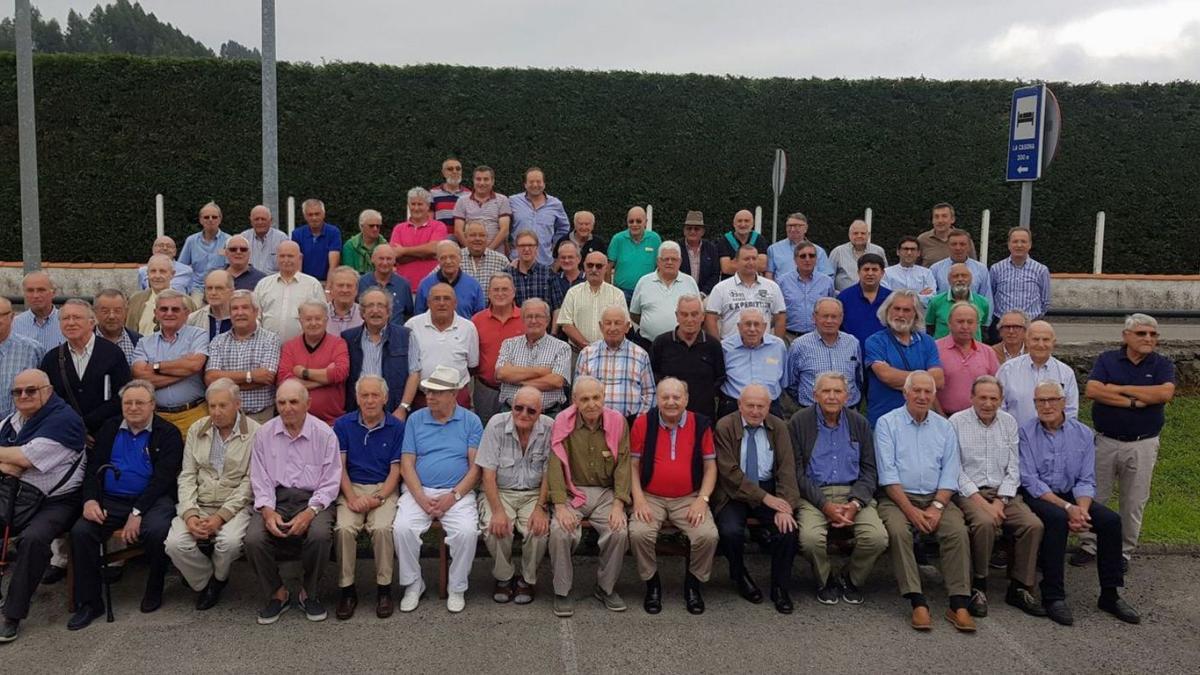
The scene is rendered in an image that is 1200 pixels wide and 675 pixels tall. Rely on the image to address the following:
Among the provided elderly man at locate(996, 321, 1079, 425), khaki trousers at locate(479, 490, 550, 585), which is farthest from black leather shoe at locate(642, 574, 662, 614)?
elderly man at locate(996, 321, 1079, 425)

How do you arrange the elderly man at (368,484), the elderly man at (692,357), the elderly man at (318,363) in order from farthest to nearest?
1. the elderly man at (692,357)
2. the elderly man at (318,363)
3. the elderly man at (368,484)

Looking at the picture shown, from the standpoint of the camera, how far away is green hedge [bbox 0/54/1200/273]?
15.1m

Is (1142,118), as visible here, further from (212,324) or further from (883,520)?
(212,324)

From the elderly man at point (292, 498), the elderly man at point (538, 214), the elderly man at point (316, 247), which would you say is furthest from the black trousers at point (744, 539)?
the elderly man at point (316, 247)

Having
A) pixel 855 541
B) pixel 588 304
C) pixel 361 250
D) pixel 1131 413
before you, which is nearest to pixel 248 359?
pixel 361 250

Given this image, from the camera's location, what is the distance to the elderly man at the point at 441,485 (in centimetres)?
570

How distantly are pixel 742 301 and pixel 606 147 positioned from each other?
894 cm

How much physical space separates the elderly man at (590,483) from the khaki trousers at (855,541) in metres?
1.12

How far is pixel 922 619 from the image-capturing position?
5461mm

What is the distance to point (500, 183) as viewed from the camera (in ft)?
51.9

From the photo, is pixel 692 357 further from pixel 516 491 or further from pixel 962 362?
pixel 962 362

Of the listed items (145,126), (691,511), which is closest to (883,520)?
(691,511)

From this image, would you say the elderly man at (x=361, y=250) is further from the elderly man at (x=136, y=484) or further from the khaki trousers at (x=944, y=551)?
the khaki trousers at (x=944, y=551)

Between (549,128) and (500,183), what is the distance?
4.02 ft
